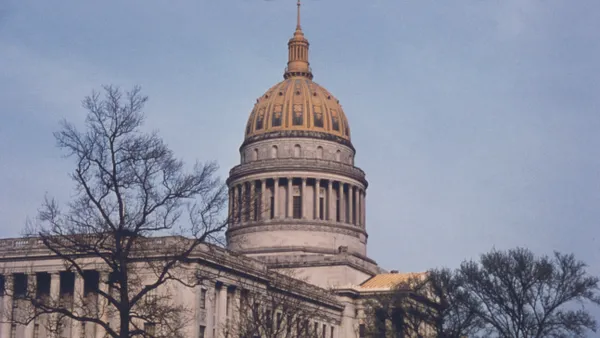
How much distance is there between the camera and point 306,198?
126m

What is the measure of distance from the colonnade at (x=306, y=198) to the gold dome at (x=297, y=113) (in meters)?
5.96

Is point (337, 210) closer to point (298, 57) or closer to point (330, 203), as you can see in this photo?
point (330, 203)

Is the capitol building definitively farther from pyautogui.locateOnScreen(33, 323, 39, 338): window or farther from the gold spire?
pyautogui.locateOnScreen(33, 323, 39, 338): window

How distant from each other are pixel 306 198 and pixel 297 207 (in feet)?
4.90

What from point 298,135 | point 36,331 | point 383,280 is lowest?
point 36,331

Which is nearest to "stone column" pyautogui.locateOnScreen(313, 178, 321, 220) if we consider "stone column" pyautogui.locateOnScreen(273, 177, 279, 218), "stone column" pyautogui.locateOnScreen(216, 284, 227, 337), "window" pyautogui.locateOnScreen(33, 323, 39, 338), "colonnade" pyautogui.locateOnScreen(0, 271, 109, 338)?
"stone column" pyautogui.locateOnScreen(273, 177, 279, 218)

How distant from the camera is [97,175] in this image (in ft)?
142

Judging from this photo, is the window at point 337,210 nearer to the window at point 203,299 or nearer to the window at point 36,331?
the window at point 203,299

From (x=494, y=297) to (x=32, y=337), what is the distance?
3607 cm

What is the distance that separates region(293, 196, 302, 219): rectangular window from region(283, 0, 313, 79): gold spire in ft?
59.4

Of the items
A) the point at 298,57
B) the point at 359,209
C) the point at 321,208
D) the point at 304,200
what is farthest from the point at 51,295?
the point at 298,57

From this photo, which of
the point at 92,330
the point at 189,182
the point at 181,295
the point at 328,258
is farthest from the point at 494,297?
the point at 328,258

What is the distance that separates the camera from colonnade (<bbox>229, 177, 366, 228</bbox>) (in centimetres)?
12506

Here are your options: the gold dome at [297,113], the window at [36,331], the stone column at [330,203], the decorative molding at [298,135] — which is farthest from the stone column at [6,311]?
the gold dome at [297,113]
